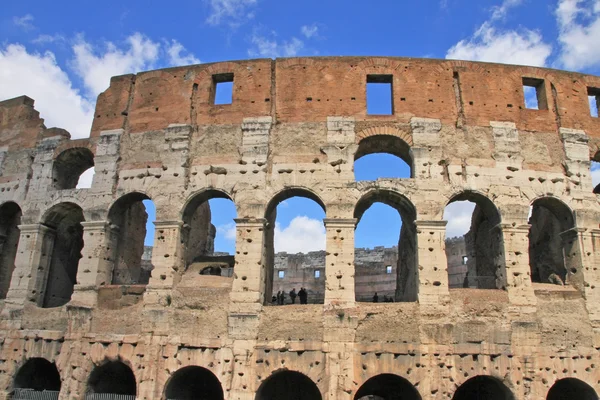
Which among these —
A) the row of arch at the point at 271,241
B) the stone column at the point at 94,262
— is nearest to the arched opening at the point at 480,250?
the row of arch at the point at 271,241

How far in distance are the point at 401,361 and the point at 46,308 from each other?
9.17m

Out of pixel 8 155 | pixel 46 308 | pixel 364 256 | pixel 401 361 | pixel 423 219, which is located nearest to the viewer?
pixel 401 361

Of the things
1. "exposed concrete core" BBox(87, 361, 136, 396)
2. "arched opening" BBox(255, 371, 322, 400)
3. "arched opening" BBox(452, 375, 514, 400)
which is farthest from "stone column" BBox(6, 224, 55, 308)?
"arched opening" BBox(452, 375, 514, 400)

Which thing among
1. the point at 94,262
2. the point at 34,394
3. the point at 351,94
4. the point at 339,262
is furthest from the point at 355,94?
the point at 34,394

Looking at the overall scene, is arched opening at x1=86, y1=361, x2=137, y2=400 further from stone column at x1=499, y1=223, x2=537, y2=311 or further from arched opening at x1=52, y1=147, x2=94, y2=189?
stone column at x1=499, y1=223, x2=537, y2=311

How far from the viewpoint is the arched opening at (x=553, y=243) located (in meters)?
13.0

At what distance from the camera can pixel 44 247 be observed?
14.2 m

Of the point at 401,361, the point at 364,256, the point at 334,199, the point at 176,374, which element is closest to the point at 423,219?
the point at 334,199

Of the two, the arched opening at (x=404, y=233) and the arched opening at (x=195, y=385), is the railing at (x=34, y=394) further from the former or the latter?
the arched opening at (x=404, y=233)

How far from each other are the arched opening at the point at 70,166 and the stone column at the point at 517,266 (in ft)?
37.7

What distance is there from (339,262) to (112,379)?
6.73 metres

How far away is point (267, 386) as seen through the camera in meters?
12.7

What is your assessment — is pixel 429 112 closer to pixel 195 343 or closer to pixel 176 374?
pixel 195 343

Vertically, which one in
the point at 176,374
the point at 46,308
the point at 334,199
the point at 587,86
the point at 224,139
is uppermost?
the point at 587,86
